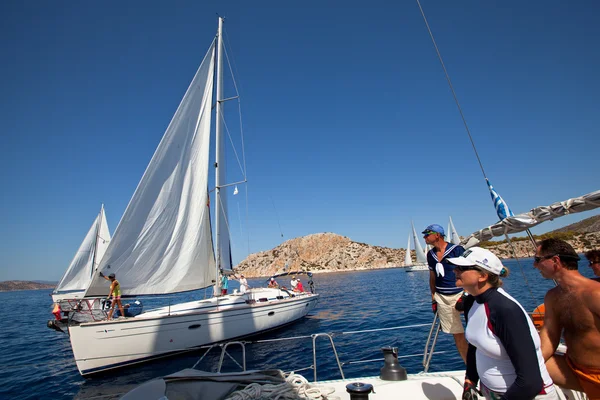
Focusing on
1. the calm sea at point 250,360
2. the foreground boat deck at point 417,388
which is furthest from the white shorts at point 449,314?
the calm sea at point 250,360

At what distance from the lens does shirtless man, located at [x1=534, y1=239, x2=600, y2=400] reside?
2.33m

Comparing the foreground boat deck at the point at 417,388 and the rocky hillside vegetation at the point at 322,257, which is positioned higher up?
the rocky hillside vegetation at the point at 322,257

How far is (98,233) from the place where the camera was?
28812 mm

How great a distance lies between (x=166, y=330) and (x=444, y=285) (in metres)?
10.2

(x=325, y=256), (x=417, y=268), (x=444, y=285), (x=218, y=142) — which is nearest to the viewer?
(x=444, y=285)

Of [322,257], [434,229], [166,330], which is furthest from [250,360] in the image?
[322,257]

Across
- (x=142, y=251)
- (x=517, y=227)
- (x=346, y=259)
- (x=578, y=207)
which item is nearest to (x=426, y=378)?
(x=517, y=227)

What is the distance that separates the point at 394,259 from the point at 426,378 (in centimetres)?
13715

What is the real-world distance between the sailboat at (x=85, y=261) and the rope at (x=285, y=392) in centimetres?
2899

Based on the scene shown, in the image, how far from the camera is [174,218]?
40.9 feet

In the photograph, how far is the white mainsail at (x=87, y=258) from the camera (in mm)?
27203

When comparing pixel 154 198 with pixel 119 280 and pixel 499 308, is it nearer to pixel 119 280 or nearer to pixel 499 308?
pixel 119 280

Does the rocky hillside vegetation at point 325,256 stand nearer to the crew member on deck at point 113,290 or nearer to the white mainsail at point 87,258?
the white mainsail at point 87,258

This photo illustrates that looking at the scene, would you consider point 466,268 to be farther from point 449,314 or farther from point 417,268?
point 417,268
